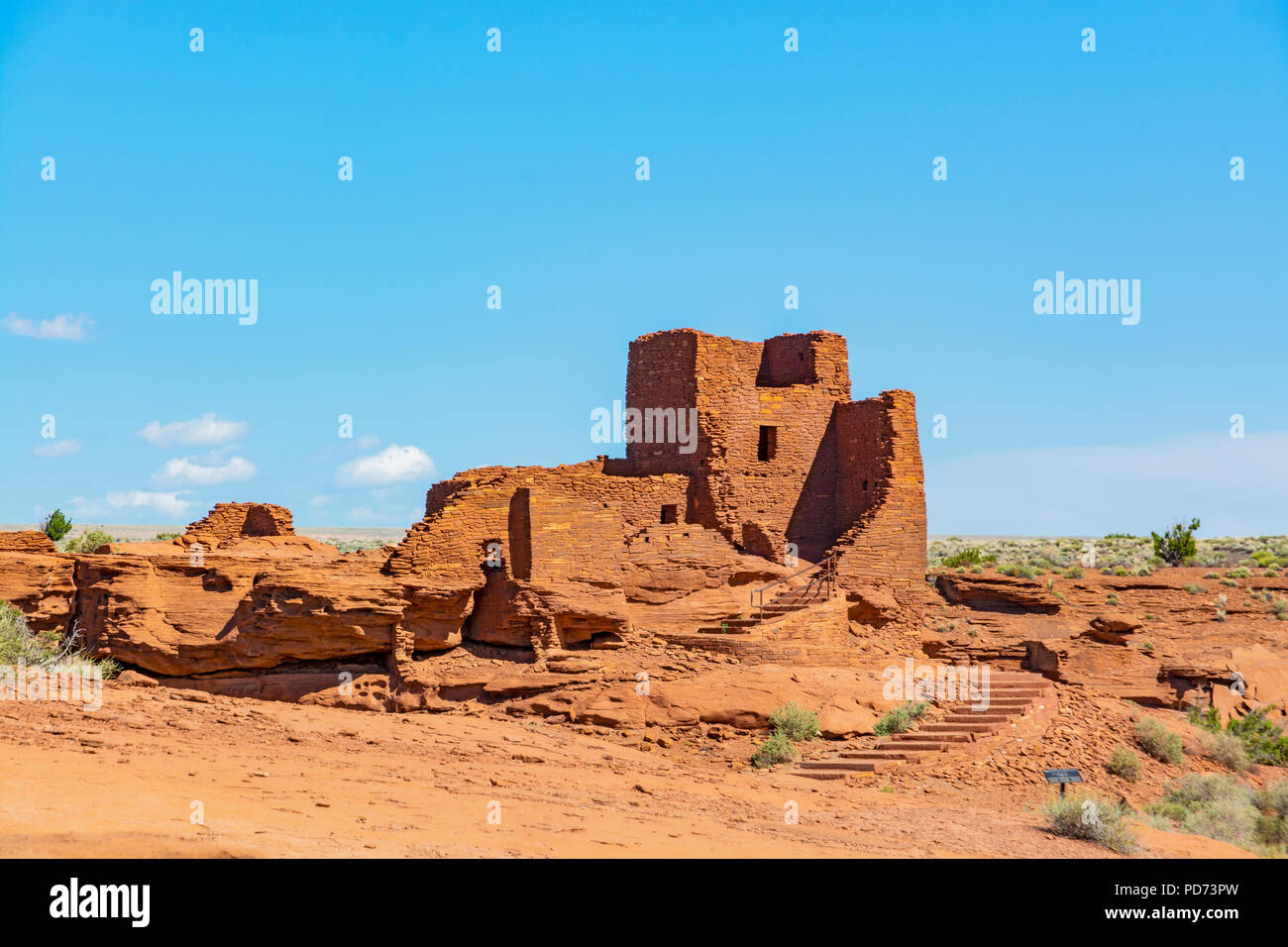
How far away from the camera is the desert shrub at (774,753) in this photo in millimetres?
17469

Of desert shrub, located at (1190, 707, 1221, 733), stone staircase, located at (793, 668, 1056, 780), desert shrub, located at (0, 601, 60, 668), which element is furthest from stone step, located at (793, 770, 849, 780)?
desert shrub, located at (0, 601, 60, 668)

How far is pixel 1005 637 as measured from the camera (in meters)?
26.5

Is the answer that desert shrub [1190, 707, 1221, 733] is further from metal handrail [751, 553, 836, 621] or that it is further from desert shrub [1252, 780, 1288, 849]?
metal handrail [751, 553, 836, 621]

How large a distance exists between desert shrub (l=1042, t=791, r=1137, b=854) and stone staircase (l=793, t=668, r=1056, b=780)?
3.14 m

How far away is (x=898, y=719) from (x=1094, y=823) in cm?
489

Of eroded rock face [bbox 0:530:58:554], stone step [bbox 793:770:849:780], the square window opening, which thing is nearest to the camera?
stone step [bbox 793:770:849:780]

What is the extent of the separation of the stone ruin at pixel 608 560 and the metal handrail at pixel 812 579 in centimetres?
9

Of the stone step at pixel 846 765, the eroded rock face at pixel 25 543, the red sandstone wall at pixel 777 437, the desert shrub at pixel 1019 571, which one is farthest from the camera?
the desert shrub at pixel 1019 571

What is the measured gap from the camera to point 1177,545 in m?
44.9

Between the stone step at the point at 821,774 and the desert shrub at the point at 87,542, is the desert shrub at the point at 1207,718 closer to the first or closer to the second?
the stone step at the point at 821,774

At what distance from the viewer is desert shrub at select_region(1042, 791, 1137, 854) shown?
13.8 metres
